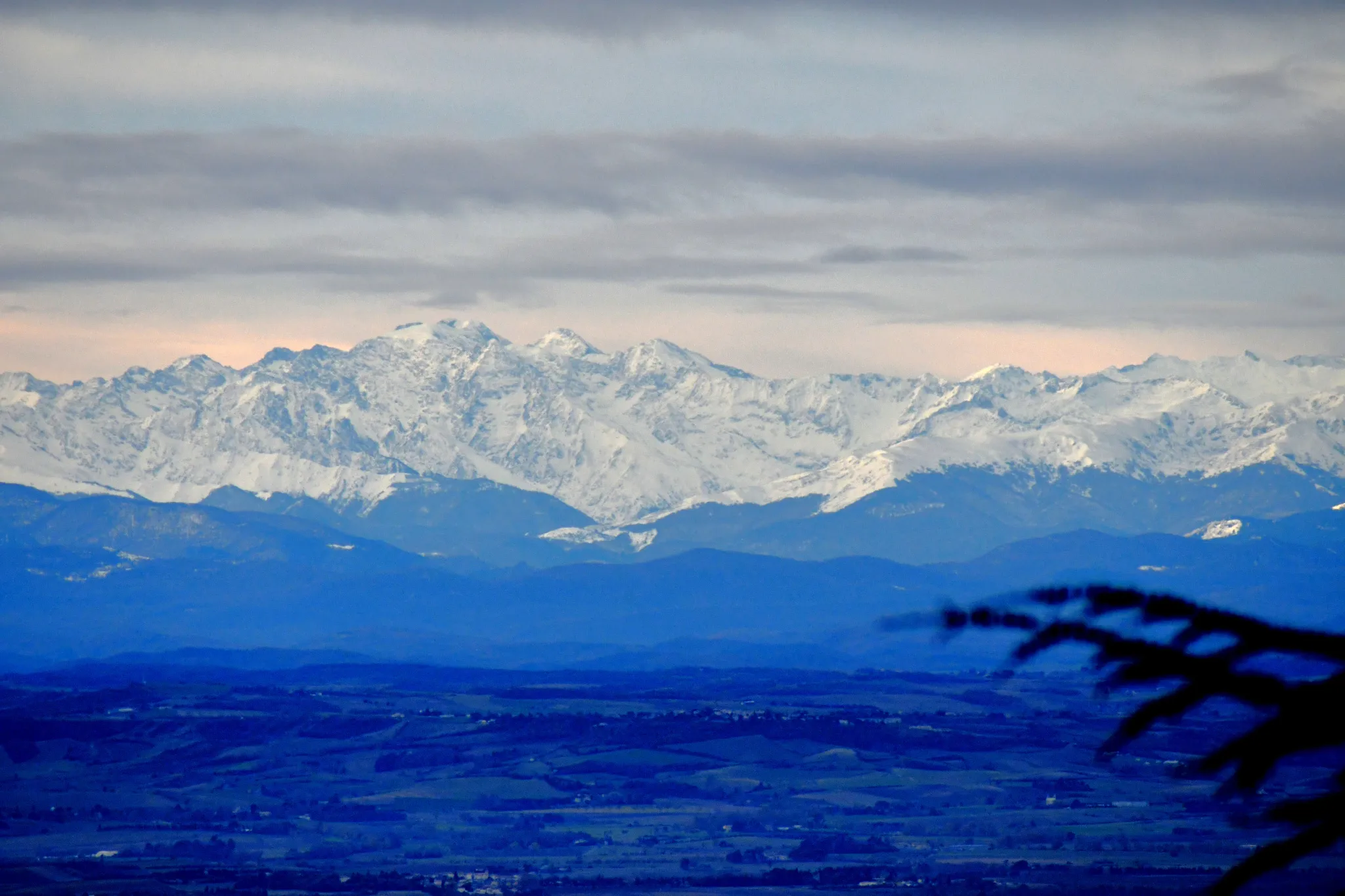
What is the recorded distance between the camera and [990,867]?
185125mm

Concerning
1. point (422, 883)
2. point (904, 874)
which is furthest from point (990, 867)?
point (422, 883)

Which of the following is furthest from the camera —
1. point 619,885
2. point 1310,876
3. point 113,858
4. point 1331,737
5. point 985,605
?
point 113,858

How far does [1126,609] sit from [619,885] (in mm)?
176469

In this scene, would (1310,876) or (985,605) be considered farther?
(1310,876)

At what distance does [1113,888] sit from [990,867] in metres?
19.2

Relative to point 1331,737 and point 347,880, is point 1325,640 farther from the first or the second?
point 347,880

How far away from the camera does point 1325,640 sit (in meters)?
7.90

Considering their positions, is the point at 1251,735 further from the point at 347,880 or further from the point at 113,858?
the point at 113,858

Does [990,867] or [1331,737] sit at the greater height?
[1331,737]

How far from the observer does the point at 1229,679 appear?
784 centimetres

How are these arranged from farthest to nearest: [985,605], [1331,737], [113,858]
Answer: [113,858] < [985,605] < [1331,737]

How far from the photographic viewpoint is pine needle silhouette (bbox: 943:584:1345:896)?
7.62 m

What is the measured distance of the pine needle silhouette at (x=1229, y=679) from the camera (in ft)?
25.0

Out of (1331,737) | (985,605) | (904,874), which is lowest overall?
(904,874)
